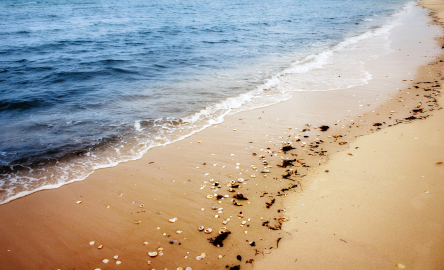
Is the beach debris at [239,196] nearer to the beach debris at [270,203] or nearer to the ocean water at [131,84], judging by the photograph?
the beach debris at [270,203]

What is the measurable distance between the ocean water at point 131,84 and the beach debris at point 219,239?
353 cm

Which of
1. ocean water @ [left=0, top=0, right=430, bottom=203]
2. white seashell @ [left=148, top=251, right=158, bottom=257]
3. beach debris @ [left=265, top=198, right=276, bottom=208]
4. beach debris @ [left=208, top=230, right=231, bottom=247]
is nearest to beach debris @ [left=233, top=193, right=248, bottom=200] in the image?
beach debris @ [left=265, top=198, right=276, bottom=208]

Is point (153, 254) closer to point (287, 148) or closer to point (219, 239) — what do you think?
point (219, 239)

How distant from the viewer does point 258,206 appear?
15.0 ft

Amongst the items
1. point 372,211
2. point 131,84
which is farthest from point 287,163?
point 131,84

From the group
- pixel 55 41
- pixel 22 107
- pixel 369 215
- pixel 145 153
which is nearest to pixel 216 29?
pixel 55 41

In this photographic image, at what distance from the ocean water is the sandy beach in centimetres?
112

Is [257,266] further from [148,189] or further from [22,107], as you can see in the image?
[22,107]

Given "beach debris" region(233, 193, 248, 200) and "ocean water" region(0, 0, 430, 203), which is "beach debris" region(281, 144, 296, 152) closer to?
"beach debris" region(233, 193, 248, 200)

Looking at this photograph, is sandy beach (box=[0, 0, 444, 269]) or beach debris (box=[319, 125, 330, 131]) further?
beach debris (box=[319, 125, 330, 131])

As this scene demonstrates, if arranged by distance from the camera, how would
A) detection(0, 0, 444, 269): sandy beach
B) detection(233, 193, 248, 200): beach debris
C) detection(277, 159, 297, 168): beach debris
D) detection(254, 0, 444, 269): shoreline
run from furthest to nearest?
detection(277, 159, 297, 168): beach debris, detection(233, 193, 248, 200): beach debris, detection(0, 0, 444, 269): sandy beach, detection(254, 0, 444, 269): shoreline

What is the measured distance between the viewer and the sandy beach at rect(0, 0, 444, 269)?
3658 mm

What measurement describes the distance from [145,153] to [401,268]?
19.3ft

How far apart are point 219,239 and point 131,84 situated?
10185 millimetres
